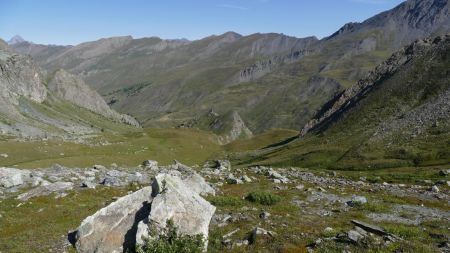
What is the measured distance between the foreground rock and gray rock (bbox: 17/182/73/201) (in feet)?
49.2

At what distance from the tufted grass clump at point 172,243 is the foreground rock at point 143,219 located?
432 millimetres

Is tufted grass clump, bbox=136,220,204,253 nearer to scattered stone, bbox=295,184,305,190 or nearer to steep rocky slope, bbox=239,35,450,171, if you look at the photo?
scattered stone, bbox=295,184,305,190

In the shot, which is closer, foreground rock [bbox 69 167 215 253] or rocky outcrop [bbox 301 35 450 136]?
foreground rock [bbox 69 167 215 253]

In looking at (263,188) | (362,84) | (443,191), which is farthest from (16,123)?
(443,191)

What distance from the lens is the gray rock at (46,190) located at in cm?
3989

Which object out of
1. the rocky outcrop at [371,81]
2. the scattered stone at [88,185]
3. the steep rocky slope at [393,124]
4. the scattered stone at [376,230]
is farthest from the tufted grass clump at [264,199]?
the rocky outcrop at [371,81]

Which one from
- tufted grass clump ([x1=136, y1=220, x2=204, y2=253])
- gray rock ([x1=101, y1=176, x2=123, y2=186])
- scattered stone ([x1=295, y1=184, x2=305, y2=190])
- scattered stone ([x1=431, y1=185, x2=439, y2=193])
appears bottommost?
scattered stone ([x1=295, y1=184, x2=305, y2=190])

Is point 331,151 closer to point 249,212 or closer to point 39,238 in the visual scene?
point 249,212

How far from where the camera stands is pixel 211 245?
25453 millimetres

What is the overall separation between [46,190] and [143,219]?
68.3ft

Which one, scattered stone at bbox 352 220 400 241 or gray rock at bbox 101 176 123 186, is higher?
scattered stone at bbox 352 220 400 241

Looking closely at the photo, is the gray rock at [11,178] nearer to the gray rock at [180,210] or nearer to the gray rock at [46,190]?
the gray rock at [46,190]

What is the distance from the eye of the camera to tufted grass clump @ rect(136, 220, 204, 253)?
21.7m

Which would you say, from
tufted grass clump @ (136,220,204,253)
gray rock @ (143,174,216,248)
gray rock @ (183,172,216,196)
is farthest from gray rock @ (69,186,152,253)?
gray rock @ (183,172,216,196)
